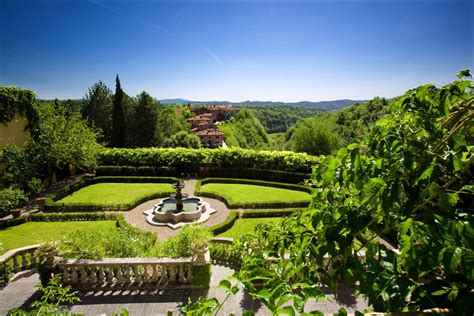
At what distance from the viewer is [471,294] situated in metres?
1.07

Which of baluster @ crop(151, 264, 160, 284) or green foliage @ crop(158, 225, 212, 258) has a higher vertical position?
green foliage @ crop(158, 225, 212, 258)

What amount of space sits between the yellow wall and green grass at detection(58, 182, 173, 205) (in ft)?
17.7

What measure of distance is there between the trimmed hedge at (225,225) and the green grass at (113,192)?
20.4ft

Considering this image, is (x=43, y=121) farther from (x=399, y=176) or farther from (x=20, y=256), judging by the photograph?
(x=399, y=176)

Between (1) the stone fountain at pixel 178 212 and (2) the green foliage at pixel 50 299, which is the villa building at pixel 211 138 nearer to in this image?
(1) the stone fountain at pixel 178 212

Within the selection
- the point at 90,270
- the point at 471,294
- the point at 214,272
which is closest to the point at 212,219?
the point at 214,272

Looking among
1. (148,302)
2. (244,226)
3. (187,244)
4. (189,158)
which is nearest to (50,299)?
(148,302)

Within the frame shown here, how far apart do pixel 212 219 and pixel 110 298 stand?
7.82 meters

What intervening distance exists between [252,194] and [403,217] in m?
17.5

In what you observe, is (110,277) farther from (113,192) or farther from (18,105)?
(18,105)

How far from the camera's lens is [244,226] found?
13836 mm

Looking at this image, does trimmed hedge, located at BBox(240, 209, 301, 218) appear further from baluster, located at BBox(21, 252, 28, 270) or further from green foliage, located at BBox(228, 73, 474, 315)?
green foliage, located at BBox(228, 73, 474, 315)

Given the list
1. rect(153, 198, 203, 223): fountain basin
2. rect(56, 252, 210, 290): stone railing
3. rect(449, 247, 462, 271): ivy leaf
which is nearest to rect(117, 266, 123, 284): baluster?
rect(56, 252, 210, 290): stone railing

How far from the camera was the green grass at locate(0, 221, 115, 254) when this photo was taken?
11.8 m
